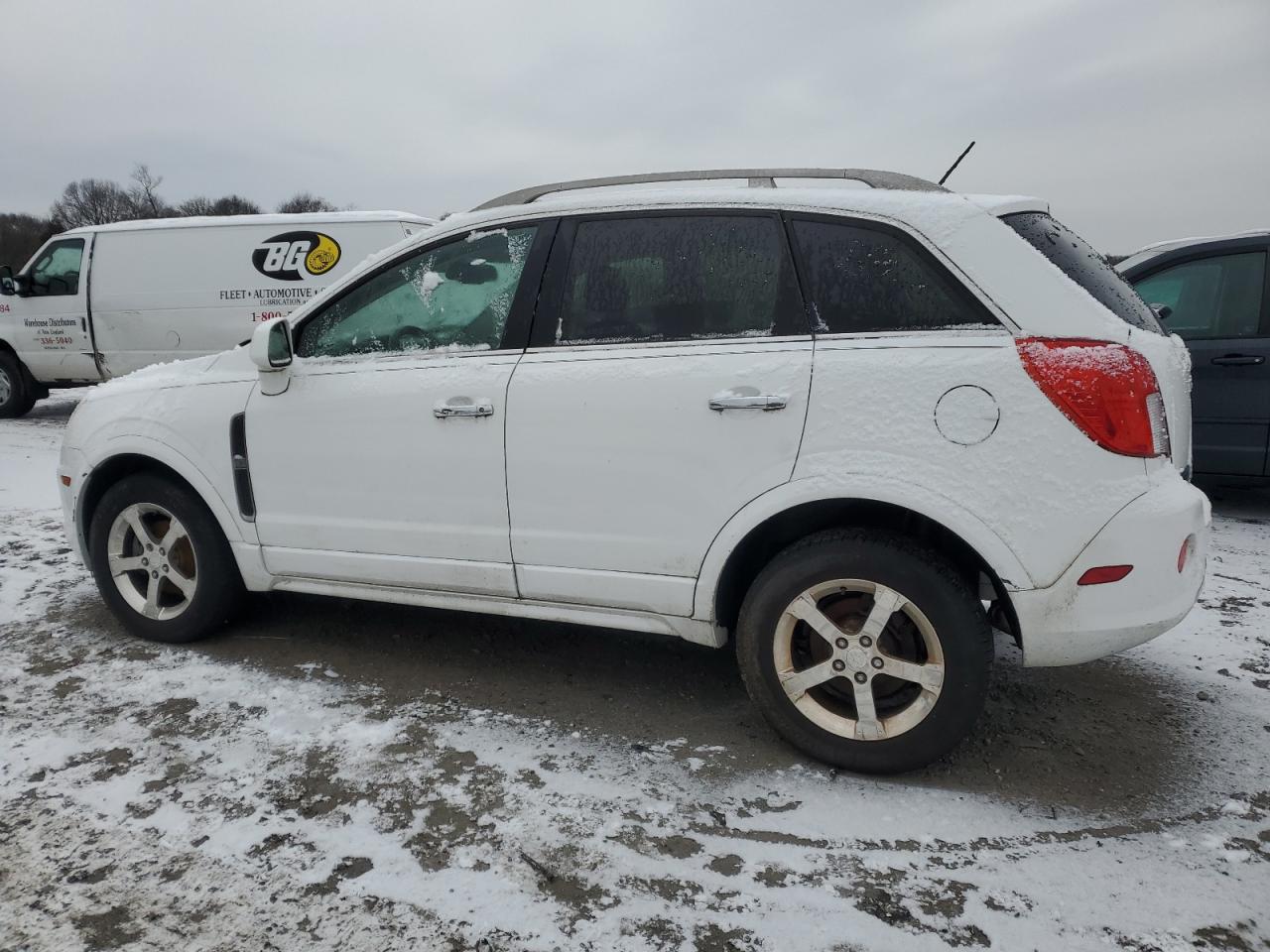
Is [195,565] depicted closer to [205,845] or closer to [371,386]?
[371,386]

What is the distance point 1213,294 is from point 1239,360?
490mm

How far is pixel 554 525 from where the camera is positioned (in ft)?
9.61

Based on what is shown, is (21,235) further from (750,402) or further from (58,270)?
(750,402)

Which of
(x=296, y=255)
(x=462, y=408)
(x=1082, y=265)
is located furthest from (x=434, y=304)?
(x=296, y=255)

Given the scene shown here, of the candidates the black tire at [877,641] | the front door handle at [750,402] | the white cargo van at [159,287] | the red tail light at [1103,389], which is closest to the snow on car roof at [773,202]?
the red tail light at [1103,389]

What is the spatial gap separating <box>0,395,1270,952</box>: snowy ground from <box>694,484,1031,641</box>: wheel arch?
52cm

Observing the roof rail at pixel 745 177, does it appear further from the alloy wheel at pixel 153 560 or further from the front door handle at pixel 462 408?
the alloy wheel at pixel 153 560

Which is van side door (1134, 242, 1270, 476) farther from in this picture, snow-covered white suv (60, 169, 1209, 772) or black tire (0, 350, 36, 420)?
black tire (0, 350, 36, 420)

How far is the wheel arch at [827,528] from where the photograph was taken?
244cm

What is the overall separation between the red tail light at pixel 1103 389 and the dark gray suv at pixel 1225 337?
387 cm

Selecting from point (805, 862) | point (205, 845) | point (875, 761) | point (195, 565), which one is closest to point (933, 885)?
point (805, 862)

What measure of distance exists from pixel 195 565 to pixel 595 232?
218cm

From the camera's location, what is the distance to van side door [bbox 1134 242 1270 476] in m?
5.44

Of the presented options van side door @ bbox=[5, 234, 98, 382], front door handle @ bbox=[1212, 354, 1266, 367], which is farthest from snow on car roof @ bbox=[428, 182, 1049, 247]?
van side door @ bbox=[5, 234, 98, 382]
